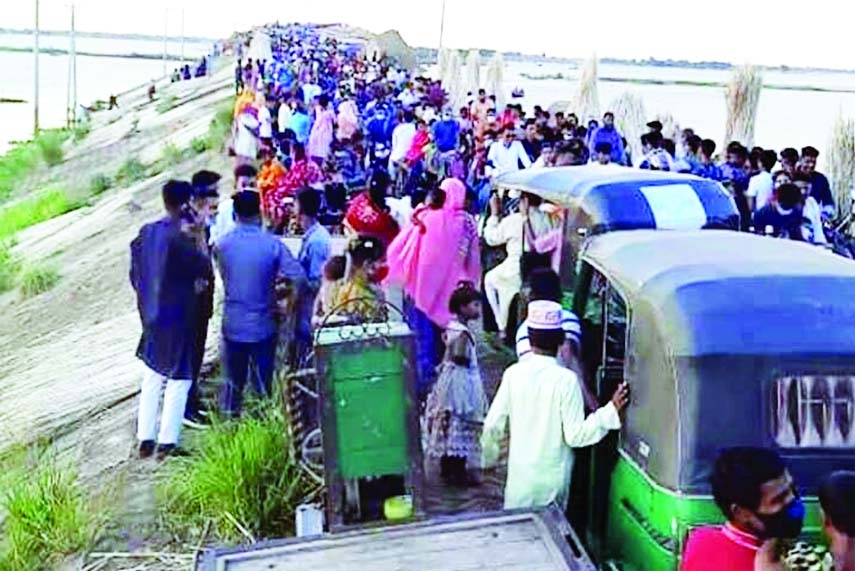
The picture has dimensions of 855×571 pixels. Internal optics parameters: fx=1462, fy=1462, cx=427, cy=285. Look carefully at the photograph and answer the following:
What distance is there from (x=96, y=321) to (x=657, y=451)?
11.2 metres

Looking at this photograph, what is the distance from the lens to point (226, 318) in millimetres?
9031

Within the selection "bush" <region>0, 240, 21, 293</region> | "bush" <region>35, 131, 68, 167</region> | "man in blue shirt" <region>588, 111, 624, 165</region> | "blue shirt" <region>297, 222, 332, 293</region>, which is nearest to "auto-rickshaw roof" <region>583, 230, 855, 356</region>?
"blue shirt" <region>297, 222, 332, 293</region>

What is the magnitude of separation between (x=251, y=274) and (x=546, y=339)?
9.70 ft

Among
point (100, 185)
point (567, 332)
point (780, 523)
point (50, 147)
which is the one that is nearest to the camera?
point (780, 523)

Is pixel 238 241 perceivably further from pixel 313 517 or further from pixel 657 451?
pixel 657 451

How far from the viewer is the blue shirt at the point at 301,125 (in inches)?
736

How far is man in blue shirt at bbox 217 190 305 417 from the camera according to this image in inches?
348

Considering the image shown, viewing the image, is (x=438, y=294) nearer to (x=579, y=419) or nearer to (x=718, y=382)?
(x=579, y=419)

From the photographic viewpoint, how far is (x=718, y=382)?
5.54 meters

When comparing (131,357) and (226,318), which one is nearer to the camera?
(226,318)

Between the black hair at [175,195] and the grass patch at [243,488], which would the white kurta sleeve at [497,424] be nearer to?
the grass patch at [243,488]

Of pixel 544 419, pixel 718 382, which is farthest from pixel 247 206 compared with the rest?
pixel 718 382

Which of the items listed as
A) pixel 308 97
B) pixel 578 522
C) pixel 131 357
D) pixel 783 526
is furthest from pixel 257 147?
pixel 783 526

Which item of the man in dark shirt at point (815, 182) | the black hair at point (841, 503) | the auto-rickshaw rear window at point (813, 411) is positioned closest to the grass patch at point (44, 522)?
the auto-rickshaw rear window at point (813, 411)
